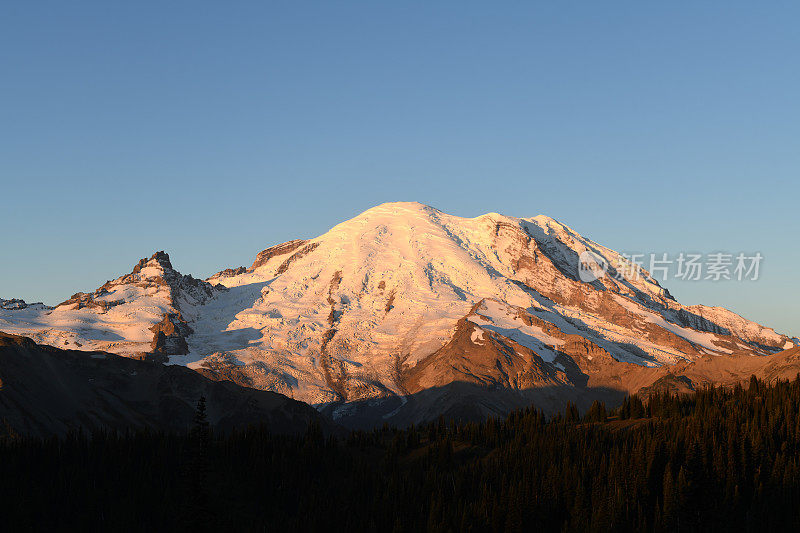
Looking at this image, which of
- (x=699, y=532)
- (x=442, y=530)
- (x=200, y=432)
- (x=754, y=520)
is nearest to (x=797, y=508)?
(x=754, y=520)

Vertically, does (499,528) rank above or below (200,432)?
below

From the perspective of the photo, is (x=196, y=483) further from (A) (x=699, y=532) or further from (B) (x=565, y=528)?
(A) (x=699, y=532)

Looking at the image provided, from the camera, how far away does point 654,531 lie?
19312cm

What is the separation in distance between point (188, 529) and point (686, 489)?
4335 inches

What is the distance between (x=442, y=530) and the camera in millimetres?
194875

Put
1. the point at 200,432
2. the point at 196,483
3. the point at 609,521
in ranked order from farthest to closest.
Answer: the point at 609,521, the point at 200,432, the point at 196,483

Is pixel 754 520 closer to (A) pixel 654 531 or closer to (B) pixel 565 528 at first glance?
(A) pixel 654 531

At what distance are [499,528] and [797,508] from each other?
218 feet

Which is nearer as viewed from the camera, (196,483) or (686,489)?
(196,483)

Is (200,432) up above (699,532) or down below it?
above

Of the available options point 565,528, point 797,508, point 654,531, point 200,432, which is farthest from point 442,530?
point 797,508

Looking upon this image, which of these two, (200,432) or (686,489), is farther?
(686,489)

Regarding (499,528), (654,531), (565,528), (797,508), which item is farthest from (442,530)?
(797,508)

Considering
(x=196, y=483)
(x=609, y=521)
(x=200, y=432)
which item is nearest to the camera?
(x=196, y=483)
